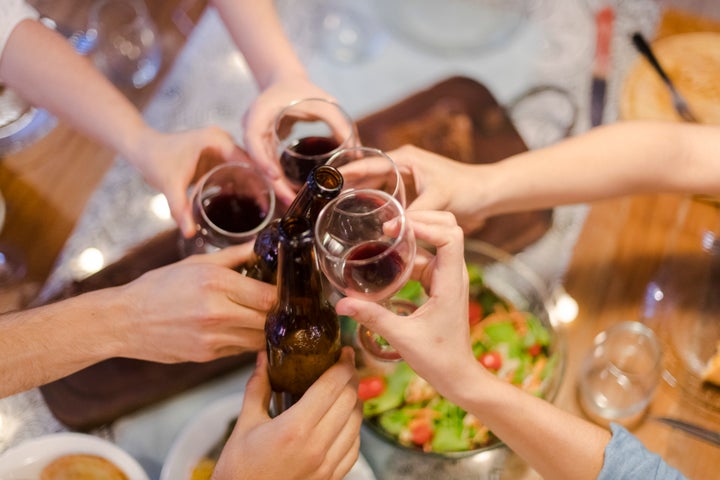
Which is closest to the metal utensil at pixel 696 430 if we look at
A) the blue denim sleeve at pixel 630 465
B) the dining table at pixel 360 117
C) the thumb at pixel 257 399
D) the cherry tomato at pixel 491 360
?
the dining table at pixel 360 117

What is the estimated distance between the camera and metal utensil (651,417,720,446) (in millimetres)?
1009

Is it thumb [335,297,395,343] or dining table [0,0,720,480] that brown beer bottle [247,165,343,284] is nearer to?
thumb [335,297,395,343]

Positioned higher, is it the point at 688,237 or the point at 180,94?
the point at 180,94

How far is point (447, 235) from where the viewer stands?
2.59 ft

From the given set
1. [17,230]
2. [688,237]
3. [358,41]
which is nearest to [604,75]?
[688,237]

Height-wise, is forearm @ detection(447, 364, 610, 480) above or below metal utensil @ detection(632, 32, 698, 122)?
below

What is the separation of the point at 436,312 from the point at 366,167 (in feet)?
0.77

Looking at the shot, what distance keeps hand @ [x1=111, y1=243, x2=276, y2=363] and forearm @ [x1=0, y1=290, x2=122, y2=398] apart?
2cm

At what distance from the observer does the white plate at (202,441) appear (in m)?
0.94

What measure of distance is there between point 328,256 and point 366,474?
0.34 m

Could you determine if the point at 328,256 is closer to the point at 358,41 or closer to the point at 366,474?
the point at 366,474

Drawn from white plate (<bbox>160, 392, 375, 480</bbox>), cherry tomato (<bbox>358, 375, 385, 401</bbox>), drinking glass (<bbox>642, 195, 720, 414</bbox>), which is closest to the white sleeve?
white plate (<bbox>160, 392, 375, 480</bbox>)

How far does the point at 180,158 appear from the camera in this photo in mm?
1046

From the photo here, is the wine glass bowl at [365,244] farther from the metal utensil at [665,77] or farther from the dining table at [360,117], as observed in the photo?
the metal utensil at [665,77]
